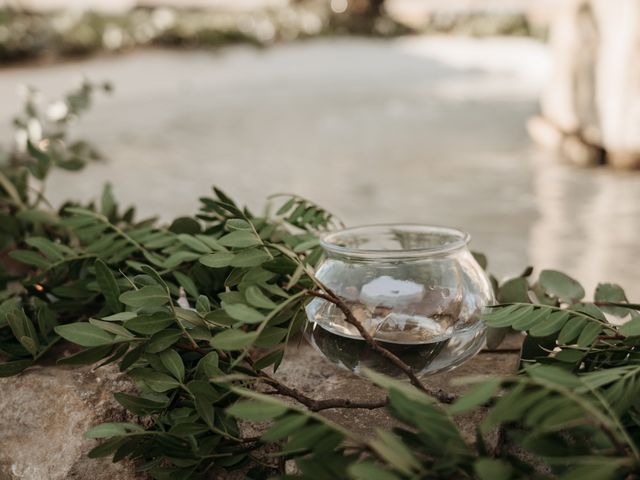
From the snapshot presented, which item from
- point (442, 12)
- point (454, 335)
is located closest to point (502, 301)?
point (454, 335)

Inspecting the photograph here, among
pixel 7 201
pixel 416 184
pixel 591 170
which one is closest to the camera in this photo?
pixel 7 201

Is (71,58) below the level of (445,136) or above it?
above

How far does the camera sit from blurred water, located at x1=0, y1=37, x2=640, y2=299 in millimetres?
2469

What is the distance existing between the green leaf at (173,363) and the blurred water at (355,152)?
4.37 feet

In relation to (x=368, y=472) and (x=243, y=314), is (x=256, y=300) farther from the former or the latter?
(x=368, y=472)

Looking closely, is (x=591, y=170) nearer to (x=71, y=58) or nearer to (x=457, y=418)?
(x=457, y=418)

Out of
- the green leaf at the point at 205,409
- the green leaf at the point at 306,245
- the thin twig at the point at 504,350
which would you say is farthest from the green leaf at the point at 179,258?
the thin twig at the point at 504,350

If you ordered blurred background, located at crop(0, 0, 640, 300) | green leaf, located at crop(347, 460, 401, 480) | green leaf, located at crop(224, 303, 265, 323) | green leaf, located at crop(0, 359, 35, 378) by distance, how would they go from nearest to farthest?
green leaf, located at crop(347, 460, 401, 480), green leaf, located at crop(224, 303, 265, 323), green leaf, located at crop(0, 359, 35, 378), blurred background, located at crop(0, 0, 640, 300)

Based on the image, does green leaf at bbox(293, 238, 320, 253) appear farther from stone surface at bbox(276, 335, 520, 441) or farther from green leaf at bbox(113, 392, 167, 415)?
green leaf at bbox(113, 392, 167, 415)

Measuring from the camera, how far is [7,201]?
122 centimetres

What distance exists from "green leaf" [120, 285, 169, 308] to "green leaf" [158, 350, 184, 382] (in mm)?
49

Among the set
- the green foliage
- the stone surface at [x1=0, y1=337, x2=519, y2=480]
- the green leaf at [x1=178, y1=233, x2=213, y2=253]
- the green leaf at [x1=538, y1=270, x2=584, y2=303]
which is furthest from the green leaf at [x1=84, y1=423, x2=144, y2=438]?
the green leaf at [x1=538, y1=270, x2=584, y2=303]

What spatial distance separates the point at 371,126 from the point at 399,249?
4151 millimetres

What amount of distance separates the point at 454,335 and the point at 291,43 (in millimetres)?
8734
